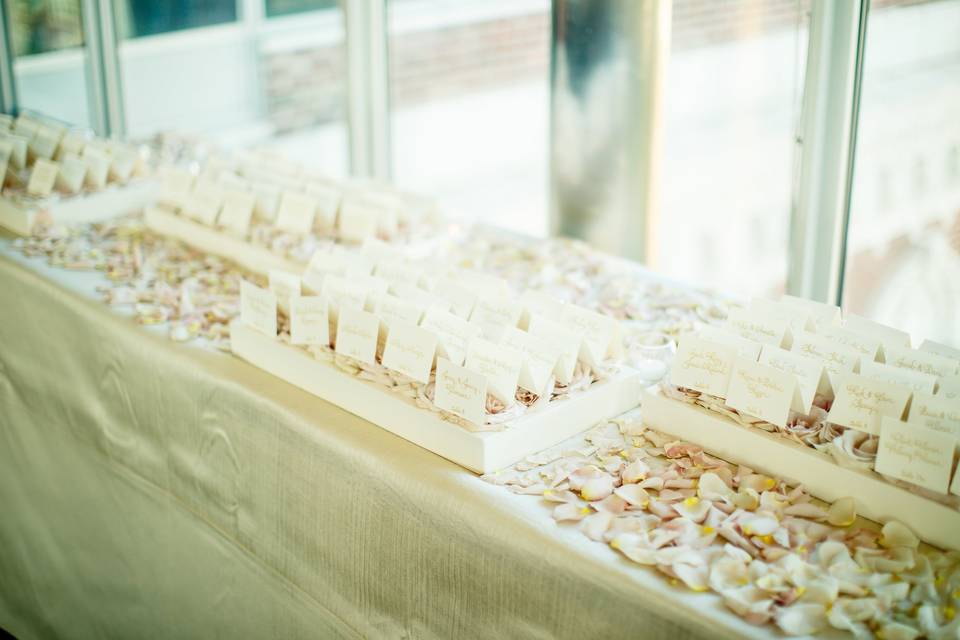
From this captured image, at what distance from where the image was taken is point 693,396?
1.56 metres

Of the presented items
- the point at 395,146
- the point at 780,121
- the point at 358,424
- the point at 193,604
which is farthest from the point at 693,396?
the point at 780,121

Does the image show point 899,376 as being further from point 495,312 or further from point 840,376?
point 495,312

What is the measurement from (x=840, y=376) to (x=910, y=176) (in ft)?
8.23

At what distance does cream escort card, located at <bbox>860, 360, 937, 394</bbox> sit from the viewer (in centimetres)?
139

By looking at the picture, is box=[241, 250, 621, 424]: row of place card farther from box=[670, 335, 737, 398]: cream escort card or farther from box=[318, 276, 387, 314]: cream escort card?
box=[670, 335, 737, 398]: cream escort card

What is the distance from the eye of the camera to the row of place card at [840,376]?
1304 mm

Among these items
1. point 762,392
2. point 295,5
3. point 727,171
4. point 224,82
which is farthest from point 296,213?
point 727,171

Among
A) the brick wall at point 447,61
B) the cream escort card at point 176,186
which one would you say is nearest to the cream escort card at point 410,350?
the cream escort card at point 176,186

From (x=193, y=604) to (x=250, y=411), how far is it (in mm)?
493

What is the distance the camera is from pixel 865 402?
1.37 meters

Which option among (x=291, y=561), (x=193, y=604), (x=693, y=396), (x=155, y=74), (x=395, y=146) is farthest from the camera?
(x=155, y=74)

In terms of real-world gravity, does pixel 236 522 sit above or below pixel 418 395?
below

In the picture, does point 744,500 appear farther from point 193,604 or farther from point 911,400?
point 193,604

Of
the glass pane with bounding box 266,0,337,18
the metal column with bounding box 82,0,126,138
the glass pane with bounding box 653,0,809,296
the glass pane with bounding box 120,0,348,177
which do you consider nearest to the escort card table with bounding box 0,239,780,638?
the metal column with bounding box 82,0,126,138
